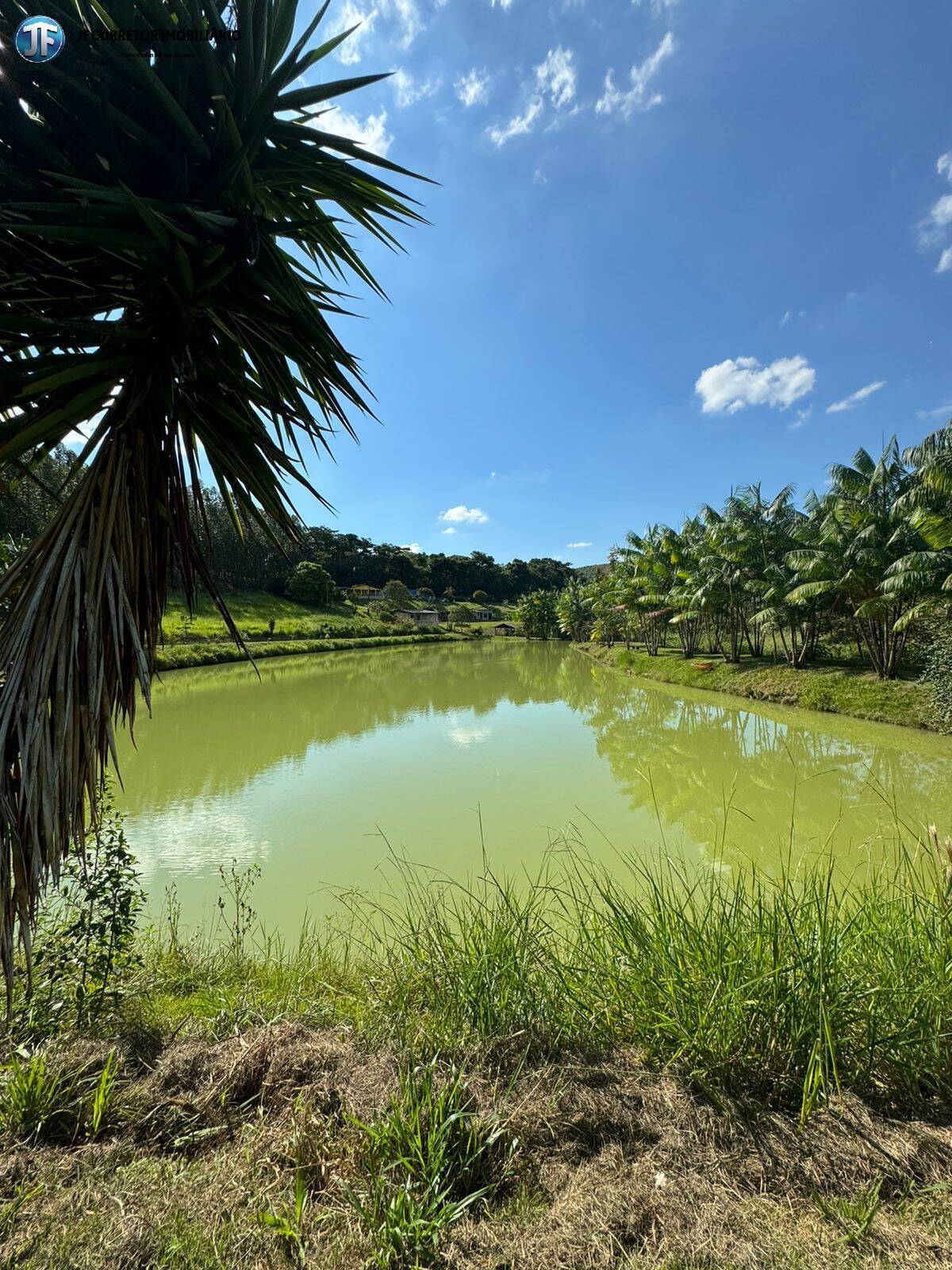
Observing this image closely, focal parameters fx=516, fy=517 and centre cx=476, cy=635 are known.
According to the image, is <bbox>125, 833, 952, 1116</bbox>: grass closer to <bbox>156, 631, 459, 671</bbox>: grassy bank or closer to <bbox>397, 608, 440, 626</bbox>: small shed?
<bbox>156, 631, 459, 671</bbox>: grassy bank

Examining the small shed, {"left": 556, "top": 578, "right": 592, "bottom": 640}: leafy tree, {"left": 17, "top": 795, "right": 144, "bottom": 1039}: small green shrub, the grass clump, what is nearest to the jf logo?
{"left": 17, "top": 795, "right": 144, "bottom": 1039}: small green shrub

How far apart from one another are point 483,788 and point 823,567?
45.0 ft

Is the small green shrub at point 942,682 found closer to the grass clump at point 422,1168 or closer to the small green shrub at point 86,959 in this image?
the grass clump at point 422,1168

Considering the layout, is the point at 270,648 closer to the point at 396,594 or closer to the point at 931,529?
the point at 396,594

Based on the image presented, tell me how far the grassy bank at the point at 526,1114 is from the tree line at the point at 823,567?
1381 centimetres

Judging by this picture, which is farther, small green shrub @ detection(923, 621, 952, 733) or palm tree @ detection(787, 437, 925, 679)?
palm tree @ detection(787, 437, 925, 679)

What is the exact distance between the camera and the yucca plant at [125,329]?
1231 millimetres

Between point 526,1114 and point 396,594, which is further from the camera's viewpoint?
point 396,594

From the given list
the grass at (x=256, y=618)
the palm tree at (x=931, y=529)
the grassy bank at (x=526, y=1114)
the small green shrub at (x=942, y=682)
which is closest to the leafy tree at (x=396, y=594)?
the grass at (x=256, y=618)

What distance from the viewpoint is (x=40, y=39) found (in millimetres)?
1387

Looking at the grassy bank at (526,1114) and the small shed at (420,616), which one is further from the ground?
the small shed at (420,616)

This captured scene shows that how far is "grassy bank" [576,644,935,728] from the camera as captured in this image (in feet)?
42.1

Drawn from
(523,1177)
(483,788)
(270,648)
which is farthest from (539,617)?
(523,1177)

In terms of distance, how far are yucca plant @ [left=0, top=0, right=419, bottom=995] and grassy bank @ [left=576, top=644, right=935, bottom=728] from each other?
49.3 ft
